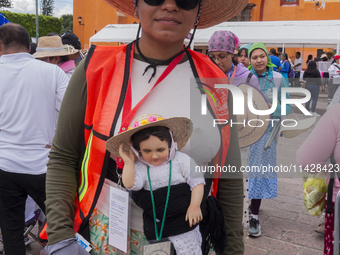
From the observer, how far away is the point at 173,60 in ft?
4.58

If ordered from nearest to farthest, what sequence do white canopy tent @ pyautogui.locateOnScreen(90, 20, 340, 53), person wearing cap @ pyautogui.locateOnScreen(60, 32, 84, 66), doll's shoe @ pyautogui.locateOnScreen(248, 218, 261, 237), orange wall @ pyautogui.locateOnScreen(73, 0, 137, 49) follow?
doll's shoe @ pyautogui.locateOnScreen(248, 218, 261, 237) → person wearing cap @ pyautogui.locateOnScreen(60, 32, 84, 66) → white canopy tent @ pyautogui.locateOnScreen(90, 20, 340, 53) → orange wall @ pyautogui.locateOnScreen(73, 0, 137, 49)

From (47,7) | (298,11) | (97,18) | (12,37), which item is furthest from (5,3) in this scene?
(12,37)

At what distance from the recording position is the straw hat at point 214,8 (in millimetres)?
1639

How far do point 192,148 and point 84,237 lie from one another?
0.55 m

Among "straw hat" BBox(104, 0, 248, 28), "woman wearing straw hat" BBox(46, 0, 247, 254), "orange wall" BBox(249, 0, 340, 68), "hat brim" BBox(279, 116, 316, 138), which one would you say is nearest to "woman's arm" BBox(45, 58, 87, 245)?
"woman wearing straw hat" BBox(46, 0, 247, 254)

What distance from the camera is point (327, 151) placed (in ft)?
6.77

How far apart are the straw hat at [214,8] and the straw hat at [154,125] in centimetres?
69

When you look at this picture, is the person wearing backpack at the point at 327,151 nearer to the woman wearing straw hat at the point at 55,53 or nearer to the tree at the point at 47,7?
the woman wearing straw hat at the point at 55,53

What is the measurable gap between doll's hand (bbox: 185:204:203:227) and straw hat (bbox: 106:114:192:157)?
0.78ft

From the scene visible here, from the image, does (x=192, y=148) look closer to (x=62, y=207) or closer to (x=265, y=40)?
(x=62, y=207)

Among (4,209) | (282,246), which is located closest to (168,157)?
(4,209)

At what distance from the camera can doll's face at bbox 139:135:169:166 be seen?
4.05 ft

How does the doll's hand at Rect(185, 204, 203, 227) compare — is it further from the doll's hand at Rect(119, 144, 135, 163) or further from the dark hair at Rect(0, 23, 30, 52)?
the dark hair at Rect(0, 23, 30, 52)

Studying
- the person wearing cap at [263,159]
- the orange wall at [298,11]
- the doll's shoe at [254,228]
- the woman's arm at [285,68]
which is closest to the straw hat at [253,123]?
the person wearing cap at [263,159]
